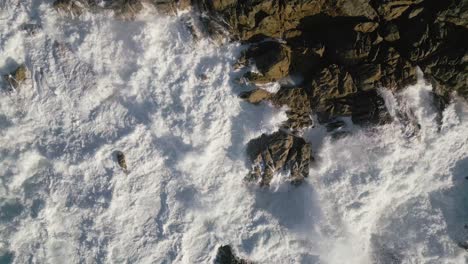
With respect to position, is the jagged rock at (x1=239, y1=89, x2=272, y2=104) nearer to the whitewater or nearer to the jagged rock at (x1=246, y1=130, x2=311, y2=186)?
the whitewater

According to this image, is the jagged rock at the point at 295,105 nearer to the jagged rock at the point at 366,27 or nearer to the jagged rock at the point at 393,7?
the jagged rock at the point at 366,27

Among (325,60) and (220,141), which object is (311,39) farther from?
(220,141)

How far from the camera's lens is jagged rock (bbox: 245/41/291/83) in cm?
1474

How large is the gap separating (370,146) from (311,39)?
170 inches

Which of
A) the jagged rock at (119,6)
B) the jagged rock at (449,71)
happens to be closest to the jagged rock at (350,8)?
the jagged rock at (449,71)

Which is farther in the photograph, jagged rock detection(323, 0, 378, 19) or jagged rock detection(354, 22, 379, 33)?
jagged rock detection(354, 22, 379, 33)

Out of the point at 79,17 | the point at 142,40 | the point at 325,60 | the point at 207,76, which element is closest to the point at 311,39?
the point at 325,60

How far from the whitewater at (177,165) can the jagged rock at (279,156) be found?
0.31 m

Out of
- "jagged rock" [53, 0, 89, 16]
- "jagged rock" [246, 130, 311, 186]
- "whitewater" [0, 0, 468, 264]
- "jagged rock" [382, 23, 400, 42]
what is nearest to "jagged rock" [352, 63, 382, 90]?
"whitewater" [0, 0, 468, 264]

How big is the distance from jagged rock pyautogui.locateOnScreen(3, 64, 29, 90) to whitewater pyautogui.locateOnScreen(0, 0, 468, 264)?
183 millimetres

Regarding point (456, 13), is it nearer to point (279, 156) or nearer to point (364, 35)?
point (364, 35)

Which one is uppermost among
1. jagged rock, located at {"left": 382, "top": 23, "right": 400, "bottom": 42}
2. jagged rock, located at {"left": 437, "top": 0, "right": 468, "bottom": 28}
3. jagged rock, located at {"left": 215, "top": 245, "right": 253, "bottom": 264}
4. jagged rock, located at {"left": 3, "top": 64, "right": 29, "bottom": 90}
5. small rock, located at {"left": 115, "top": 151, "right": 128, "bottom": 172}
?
jagged rock, located at {"left": 437, "top": 0, "right": 468, "bottom": 28}

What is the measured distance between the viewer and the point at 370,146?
598 inches

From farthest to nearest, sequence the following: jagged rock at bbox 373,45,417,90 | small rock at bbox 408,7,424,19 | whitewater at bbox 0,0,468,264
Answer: whitewater at bbox 0,0,468,264
jagged rock at bbox 373,45,417,90
small rock at bbox 408,7,424,19
